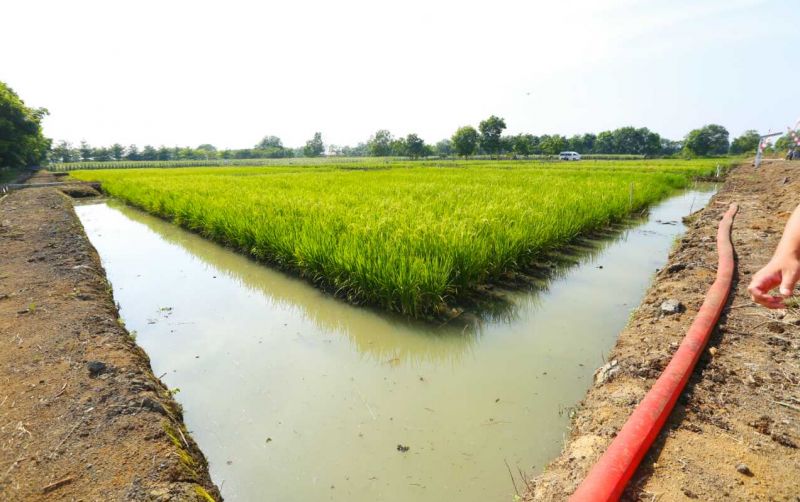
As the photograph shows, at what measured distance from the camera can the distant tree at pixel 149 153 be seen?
68.1m

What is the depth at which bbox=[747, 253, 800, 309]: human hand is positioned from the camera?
3.25ft

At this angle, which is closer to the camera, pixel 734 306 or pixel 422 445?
pixel 422 445

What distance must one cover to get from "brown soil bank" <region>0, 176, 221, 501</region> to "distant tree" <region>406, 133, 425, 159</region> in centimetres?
5803

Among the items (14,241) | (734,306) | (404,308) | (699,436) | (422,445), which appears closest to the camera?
(699,436)

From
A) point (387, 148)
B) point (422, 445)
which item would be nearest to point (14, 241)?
point (422, 445)

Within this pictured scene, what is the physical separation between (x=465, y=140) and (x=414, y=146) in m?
11.0

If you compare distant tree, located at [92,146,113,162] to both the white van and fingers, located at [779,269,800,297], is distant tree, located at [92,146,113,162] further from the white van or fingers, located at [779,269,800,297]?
fingers, located at [779,269,800,297]

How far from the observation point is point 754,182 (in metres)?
13.4

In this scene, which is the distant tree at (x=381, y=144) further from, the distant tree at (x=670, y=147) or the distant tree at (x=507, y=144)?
the distant tree at (x=670, y=147)

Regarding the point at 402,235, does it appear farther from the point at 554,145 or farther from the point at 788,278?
the point at 554,145

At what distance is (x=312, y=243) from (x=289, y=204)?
3.37m

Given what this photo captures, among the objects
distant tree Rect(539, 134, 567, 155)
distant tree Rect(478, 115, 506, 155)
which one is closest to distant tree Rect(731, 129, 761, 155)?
distant tree Rect(539, 134, 567, 155)

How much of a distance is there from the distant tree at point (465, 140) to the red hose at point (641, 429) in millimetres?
50672

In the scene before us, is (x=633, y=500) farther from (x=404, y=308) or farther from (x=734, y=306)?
(x=404, y=308)
